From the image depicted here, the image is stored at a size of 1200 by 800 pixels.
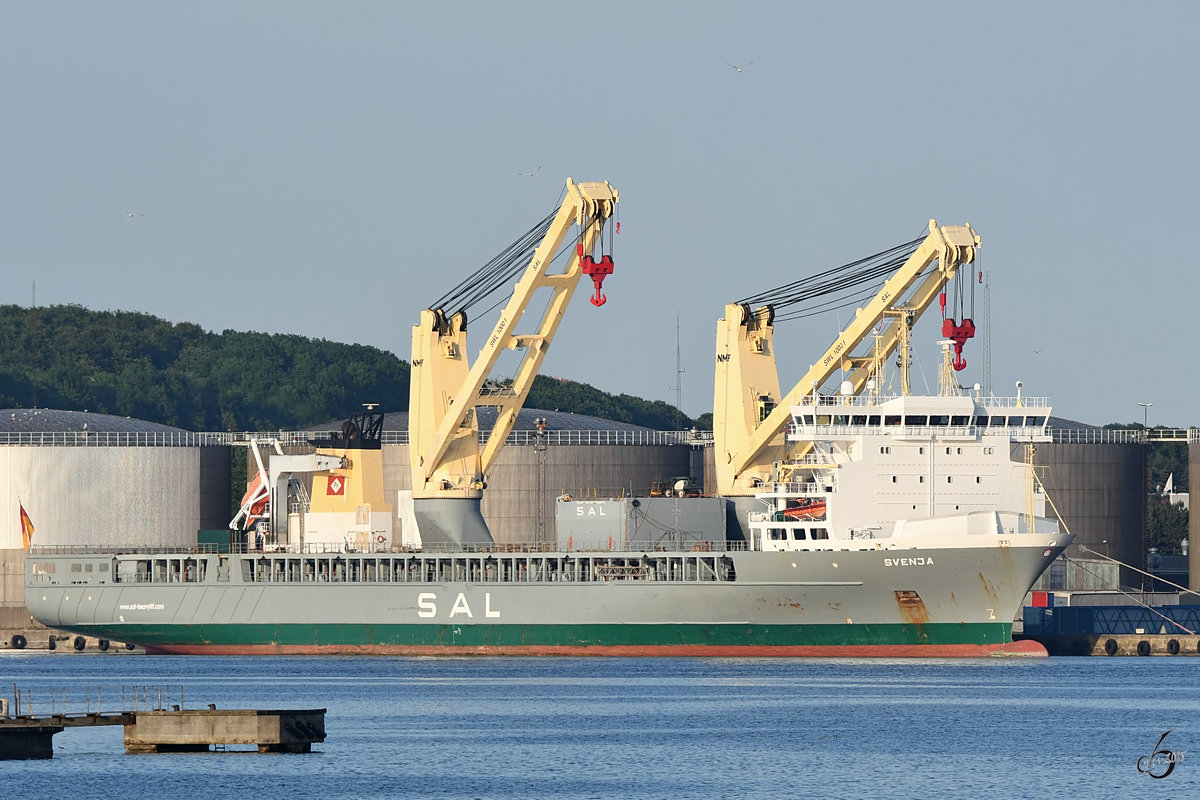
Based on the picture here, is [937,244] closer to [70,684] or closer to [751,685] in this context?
[751,685]

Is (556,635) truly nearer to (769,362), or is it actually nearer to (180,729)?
(769,362)

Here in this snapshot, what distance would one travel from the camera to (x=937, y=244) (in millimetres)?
88625

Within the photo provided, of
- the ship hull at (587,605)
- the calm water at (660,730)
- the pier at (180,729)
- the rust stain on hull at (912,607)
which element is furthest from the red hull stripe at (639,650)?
the pier at (180,729)

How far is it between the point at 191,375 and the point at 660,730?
130 m

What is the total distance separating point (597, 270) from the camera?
8944cm

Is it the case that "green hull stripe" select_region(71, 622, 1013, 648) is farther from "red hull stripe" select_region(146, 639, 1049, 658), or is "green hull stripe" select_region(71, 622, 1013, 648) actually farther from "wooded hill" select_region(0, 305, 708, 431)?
"wooded hill" select_region(0, 305, 708, 431)

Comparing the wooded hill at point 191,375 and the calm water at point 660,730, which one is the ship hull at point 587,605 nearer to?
the calm water at point 660,730

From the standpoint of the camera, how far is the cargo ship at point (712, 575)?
83.4 m

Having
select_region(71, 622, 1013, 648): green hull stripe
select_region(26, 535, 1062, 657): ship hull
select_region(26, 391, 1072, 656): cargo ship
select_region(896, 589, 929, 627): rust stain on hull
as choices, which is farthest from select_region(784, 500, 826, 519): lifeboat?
select_region(896, 589, 929, 627): rust stain on hull

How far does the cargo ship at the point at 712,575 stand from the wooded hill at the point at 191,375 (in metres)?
74.2

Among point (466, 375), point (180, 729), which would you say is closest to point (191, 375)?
point (466, 375)

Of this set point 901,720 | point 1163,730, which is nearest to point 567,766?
point 901,720

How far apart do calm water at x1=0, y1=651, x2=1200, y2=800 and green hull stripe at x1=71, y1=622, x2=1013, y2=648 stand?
1041mm

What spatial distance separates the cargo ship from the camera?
8338 cm
